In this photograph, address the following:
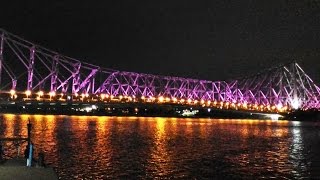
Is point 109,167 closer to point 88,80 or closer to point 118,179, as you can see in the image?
point 118,179

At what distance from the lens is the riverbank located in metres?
17.7

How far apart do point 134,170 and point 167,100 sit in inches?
4202

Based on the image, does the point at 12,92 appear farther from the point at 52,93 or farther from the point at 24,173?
the point at 24,173

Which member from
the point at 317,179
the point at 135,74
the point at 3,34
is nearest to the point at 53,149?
the point at 317,179

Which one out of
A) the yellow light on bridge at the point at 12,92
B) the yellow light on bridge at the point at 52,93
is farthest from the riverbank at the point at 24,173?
the yellow light on bridge at the point at 52,93

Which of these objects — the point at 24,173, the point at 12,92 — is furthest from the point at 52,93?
the point at 24,173

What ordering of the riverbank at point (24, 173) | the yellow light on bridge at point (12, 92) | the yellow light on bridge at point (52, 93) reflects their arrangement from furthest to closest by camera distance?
the yellow light on bridge at point (52, 93) < the yellow light on bridge at point (12, 92) < the riverbank at point (24, 173)

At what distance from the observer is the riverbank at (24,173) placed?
17731mm

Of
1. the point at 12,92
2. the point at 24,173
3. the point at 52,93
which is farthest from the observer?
the point at 52,93

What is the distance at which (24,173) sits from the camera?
60.5ft

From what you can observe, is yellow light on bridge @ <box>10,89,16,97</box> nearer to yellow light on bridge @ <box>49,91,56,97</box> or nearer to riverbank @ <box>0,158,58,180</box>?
yellow light on bridge @ <box>49,91,56,97</box>

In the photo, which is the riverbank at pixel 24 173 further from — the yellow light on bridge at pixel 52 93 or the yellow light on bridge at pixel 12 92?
the yellow light on bridge at pixel 52 93

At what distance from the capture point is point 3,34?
364 ft

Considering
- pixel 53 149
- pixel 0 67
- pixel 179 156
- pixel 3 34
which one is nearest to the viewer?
pixel 179 156
